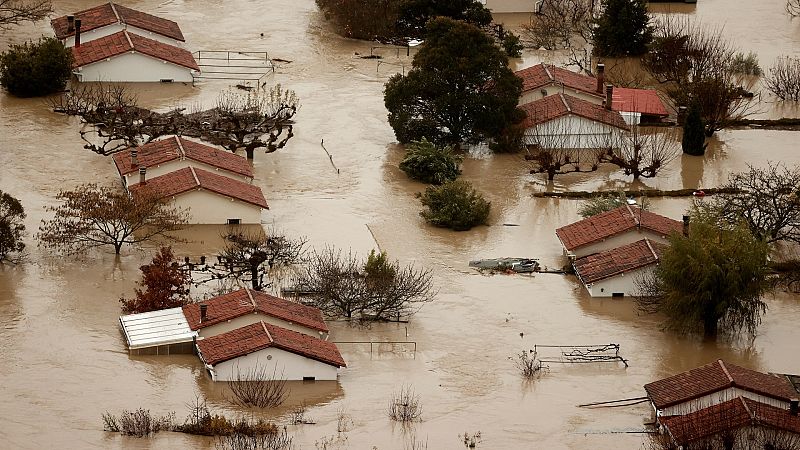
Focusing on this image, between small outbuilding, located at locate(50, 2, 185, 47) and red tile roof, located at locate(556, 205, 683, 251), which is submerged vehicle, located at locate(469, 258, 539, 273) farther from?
small outbuilding, located at locate(50, 2, 185, 47)

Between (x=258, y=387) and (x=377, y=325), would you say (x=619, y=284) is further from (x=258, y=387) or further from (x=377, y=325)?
(x=258, y=387)

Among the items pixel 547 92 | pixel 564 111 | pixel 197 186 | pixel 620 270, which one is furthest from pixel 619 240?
pixel 547 92

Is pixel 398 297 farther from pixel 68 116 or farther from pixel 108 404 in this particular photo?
pixel 68 116

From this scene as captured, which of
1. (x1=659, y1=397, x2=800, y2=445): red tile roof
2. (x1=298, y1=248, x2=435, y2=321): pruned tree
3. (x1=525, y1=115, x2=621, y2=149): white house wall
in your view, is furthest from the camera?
(x1=525, y1=115, x2=621, y2=149): white house wall

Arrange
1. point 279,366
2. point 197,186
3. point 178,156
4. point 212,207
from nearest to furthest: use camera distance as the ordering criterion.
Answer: point 279,366 → point 197,186 → point 212,207 → point 178,156

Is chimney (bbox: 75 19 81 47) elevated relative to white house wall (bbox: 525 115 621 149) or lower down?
elevated

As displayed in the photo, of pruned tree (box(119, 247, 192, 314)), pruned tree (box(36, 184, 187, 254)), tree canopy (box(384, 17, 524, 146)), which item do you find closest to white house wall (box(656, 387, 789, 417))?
pruned tree (box(119, 247, 192, 314))
